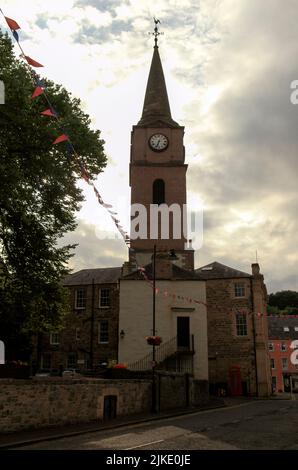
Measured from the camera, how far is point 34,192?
812 inches

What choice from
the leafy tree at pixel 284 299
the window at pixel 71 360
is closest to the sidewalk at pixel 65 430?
the window at pixel 71 360

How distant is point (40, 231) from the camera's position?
2070cm

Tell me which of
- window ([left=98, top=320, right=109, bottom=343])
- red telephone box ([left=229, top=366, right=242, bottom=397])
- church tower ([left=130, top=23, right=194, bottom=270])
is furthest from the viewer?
window ([left=98, top=320, right=109, bottom=343])

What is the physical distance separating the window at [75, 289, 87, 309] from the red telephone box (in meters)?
14.1

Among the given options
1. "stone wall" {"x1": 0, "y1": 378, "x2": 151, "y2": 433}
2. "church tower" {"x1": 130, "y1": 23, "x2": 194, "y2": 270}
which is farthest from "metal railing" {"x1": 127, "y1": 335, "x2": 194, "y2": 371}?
"stone wall" {"x1": 0, "y1": 378, "x2": 151, "y2": 433}

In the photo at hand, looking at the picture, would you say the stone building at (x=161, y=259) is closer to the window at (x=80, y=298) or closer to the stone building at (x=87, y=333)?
the stone building at (x=87, y=333)

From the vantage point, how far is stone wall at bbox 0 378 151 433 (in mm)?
14180

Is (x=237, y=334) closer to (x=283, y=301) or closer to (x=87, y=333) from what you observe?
(x=87, y=333)

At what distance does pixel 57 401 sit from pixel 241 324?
2485cm

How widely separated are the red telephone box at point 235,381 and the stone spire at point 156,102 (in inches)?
862

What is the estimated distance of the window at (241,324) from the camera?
125 ft

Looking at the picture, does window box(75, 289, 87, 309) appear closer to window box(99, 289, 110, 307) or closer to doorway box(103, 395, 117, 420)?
window box(99, 289, 110, 307)

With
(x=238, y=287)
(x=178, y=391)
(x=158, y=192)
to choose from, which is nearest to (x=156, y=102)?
(x=158, y=192)
